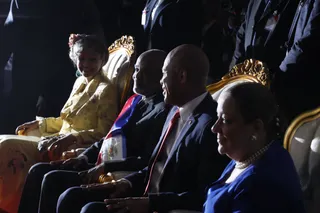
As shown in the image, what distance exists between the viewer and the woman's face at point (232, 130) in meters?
1.67

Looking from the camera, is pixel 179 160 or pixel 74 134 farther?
pixel 74 134

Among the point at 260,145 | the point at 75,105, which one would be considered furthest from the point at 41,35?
the point at 260,145

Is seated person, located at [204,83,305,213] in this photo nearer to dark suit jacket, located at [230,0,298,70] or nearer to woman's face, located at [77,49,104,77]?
dark suit jacket, located at [230,0,298,70]

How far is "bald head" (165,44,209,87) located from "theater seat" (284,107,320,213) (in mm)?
356

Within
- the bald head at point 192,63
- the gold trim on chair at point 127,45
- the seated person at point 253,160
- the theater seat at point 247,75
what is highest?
the gold trim on chair at point 127,45

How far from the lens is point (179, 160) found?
6.76ft

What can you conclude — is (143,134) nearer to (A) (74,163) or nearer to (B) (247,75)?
(A) (74,163)

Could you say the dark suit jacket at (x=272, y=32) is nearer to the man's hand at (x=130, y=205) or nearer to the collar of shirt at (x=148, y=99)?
the collar of shirt at (x=148, y=99)

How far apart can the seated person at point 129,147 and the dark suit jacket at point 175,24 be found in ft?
2.07

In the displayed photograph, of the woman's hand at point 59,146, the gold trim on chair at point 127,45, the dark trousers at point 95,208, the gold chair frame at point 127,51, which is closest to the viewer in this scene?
the dark trousers at point 95,208

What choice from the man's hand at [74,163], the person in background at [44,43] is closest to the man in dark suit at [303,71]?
the man's hand at [74,163]

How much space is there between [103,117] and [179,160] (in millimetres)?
974

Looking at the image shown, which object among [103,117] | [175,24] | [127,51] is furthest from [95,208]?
A: [175,24]

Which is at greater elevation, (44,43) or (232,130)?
(44,43)
